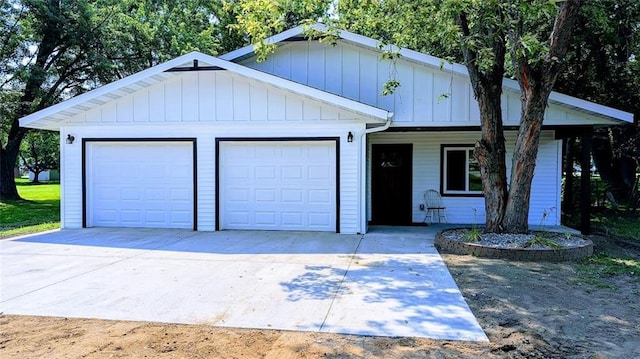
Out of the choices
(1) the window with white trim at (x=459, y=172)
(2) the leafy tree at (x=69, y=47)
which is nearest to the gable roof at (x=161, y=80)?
(1) the window with white trim at (x=459, y=172)

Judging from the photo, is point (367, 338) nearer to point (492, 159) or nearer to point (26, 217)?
A: point (492, 159)

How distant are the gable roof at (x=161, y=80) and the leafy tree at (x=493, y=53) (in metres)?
0.78

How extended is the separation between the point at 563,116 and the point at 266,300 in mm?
7936

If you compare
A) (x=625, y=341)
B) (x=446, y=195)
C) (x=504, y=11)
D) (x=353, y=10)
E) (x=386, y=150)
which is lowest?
(x=625, y=341)

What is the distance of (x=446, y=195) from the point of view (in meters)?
11.7

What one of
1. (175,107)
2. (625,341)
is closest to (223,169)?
(175,107)

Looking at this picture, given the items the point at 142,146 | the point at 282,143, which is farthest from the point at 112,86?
the point at 282,143

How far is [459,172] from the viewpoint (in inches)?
460

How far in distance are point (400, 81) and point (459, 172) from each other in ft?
10.2

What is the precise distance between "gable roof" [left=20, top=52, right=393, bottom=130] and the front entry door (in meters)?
2.68

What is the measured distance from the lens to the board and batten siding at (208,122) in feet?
31.4

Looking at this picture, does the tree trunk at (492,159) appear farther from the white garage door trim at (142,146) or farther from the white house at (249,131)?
the white garage door trim at (142,146)

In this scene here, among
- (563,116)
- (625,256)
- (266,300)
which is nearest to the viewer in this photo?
(266,300)

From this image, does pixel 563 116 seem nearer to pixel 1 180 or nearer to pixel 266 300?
pixel 266 300
